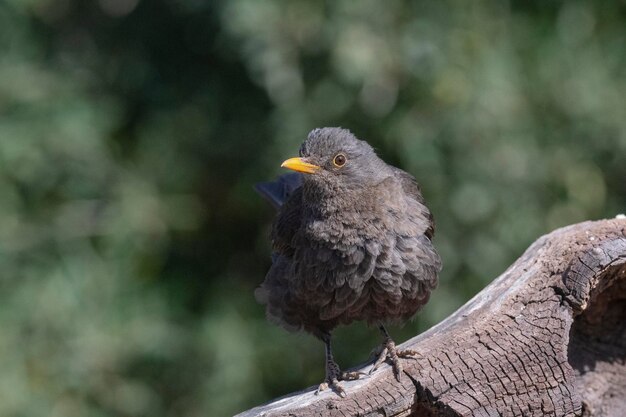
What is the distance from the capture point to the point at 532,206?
20.5ft

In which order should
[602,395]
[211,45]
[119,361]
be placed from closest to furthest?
[602,395] → [119,361] → [211,45]

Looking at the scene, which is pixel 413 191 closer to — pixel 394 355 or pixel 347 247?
pixel 347 247

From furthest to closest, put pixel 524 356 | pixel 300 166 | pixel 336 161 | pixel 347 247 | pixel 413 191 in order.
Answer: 1. pixel 413 191
2. pixel 336 161
3. pixel 300 166
4. pixel 347 247
5. pixel 524 356

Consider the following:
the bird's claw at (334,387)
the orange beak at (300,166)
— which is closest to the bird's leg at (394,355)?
the bird's claw at (334,387)

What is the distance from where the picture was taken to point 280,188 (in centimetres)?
563

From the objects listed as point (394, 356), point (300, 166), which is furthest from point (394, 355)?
point (300, 166)

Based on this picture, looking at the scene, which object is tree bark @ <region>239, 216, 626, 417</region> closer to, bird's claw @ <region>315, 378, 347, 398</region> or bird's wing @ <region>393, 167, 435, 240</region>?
bird's claw @ <region>315, 378, 347, 398</region>

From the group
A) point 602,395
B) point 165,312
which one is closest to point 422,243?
point 602,395

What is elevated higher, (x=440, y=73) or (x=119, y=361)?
(x=440, y=73)

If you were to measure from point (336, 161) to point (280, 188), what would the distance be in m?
0.99

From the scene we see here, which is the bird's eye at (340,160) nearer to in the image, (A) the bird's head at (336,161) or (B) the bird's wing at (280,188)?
(A) the bird's head at (336,161)

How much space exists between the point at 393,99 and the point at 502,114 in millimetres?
665

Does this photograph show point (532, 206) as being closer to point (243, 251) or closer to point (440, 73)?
point (440, 73)

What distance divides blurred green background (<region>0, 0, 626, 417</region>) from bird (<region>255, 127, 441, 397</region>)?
1254 mm
